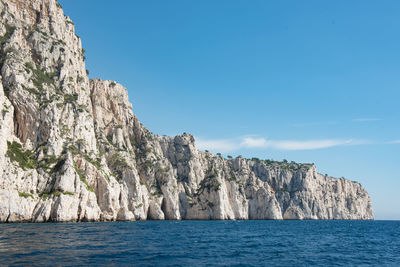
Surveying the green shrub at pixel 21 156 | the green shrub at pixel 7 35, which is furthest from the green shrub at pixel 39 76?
the green shrub at pixel 21 156

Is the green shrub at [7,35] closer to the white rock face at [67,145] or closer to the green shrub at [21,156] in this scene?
the white rock face at [67,145]

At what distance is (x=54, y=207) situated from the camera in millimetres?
79500

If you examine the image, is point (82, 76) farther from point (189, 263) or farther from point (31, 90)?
point (189, 263)

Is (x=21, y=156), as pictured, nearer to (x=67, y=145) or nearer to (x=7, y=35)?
(x=67, y=145)

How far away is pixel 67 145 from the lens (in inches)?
3937

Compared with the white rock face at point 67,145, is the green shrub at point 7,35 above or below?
above

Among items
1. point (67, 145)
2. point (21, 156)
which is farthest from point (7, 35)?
point (21, 156)

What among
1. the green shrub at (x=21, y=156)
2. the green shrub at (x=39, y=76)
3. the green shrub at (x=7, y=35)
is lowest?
the green shrub at (x=21, y=156)

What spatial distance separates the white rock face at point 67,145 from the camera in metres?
81.1

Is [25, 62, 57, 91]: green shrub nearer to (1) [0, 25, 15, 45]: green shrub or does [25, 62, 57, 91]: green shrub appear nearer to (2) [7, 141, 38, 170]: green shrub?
(1) [0, 25, 15, 45]: green shrub

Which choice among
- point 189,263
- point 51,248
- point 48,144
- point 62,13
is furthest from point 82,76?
point 189,263

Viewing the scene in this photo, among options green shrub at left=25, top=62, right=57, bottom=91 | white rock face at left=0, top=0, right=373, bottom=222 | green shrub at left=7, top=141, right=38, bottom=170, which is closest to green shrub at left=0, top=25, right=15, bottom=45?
white rock face at left=0, top=0, right=373, bottom=222

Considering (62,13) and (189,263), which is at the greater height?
(62,13)

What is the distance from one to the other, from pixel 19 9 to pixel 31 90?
4786 centimetres
